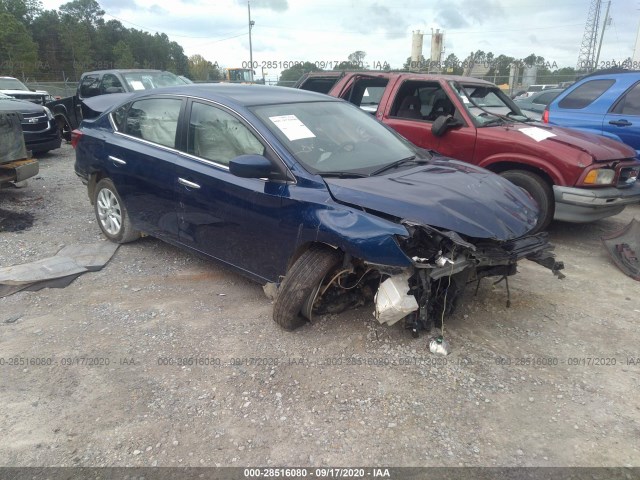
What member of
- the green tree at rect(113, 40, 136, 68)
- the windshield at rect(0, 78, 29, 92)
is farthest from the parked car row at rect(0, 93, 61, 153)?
the green tree at rect(113, 40, 136, 68)

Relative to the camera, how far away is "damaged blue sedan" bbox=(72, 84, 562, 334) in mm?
2979

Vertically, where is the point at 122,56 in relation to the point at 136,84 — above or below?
above

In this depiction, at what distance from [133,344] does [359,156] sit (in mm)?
2179

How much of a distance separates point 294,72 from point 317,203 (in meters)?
25.6

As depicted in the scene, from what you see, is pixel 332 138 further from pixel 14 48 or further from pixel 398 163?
pixel 14 48

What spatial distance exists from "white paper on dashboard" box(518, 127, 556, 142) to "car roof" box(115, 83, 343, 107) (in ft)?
7.44

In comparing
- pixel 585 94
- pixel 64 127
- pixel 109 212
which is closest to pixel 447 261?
pixel 109 212

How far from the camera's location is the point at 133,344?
3.32m

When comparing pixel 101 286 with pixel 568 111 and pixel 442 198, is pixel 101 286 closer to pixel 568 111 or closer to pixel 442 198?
pixel 442 198

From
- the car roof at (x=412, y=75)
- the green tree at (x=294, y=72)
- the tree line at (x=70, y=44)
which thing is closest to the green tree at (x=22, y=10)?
the tree line at (x=70, y=44)

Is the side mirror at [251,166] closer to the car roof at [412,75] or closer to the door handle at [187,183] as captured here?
the door handle at [187,183]

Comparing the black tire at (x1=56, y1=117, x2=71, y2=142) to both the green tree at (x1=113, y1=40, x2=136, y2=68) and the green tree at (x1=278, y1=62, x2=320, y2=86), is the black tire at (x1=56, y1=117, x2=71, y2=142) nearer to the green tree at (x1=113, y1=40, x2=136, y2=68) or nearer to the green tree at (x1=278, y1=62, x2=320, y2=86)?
the green tree at (x1=278, y1=62, x2=320, y2=86)

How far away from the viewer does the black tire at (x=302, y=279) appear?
10.4 feet

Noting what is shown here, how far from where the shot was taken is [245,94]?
3.99 metres
